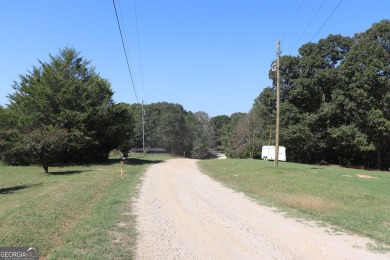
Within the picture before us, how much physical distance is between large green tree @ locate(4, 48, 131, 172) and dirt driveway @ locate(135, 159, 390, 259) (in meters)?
21.4

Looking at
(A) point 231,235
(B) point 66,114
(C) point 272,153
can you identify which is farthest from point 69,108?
(A) point 231,235

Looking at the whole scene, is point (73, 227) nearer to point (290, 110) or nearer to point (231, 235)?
point (231, 235)

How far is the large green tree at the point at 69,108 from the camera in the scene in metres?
34.6

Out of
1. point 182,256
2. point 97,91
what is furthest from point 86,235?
point 97,91

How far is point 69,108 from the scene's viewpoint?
3609cm

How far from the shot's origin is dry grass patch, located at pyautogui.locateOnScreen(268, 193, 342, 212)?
1266 cm

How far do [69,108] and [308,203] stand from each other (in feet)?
93.4

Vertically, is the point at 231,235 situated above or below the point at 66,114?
below

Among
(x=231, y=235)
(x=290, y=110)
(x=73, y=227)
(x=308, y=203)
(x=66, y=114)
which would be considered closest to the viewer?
(x=231, y=235)

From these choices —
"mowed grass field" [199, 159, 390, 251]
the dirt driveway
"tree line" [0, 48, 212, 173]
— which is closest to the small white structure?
"tree line" [0, 48, 212, 173]

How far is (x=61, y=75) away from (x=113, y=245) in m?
33.4

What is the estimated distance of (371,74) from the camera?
143 feet

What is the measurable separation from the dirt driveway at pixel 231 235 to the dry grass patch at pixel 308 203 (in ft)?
4.80

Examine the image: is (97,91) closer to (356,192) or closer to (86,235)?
(356,192)
